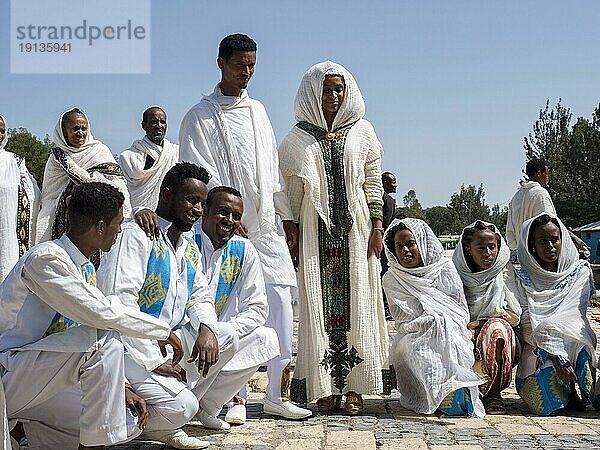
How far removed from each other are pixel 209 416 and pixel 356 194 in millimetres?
1743

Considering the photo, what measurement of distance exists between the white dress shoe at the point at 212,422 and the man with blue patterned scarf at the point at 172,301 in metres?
0.20

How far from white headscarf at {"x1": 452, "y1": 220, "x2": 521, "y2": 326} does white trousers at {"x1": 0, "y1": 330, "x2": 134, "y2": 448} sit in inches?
115

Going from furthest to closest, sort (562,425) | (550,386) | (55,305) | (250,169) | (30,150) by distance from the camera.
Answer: (30,150), (550,386), (250,169), (562,425), (55,305)

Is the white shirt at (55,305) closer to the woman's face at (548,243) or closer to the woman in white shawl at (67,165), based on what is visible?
the woman's face at (548,243)

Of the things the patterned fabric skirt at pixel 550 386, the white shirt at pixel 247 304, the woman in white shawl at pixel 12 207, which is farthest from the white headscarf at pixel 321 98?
the woman in white shawl at pixel 12 207

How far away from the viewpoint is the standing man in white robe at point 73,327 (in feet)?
13.1

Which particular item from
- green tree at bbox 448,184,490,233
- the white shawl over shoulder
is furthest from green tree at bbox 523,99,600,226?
the white shawl over shoulder

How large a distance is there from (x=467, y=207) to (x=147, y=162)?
59216 mm

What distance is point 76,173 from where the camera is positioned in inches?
295

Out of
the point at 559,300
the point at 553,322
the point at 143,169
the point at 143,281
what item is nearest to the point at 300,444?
the point at 143,281

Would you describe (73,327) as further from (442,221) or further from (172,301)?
(442,221)

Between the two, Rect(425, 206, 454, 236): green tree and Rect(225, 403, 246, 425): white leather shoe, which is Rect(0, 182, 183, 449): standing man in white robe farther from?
Rect(425, 206, 454, 236): green tree

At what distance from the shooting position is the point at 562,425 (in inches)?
220

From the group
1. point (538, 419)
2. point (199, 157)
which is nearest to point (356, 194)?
point (199, 157)
